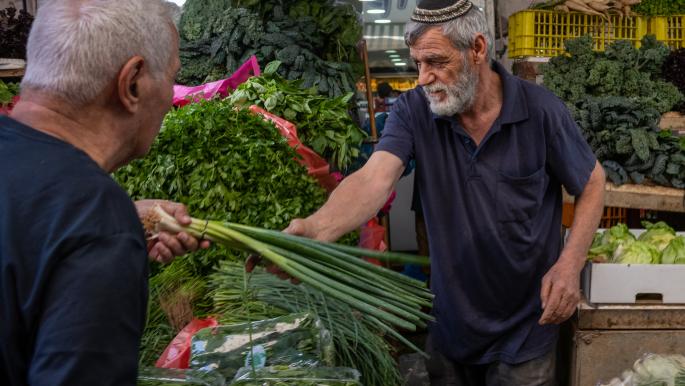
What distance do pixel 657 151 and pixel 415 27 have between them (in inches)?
117

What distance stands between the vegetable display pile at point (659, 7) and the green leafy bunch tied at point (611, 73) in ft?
0.82

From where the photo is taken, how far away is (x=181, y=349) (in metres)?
2.37

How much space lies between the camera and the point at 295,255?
73.6 inches

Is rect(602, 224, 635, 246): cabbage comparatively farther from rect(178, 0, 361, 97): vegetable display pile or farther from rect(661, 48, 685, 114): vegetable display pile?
rect(661, 48, 685, 114): vegetable display pile

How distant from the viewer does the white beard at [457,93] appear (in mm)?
2744

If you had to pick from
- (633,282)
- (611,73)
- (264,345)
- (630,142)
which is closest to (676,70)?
(611,73)

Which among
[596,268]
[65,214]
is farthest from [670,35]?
[65,214]

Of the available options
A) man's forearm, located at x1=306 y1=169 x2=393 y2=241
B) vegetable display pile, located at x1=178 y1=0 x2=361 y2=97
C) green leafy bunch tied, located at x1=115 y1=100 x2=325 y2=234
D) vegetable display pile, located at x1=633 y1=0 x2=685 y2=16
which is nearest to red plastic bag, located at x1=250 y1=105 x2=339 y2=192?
green leafy bunch tied, located at x1=115 y1=100 x2=325 y2=234

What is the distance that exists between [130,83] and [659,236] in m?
3.17

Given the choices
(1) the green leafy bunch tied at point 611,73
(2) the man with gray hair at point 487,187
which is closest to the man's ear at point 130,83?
(2) the man with gray hair at point 487,187

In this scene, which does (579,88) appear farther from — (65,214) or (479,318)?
(65,214)

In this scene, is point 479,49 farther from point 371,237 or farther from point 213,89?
point 213,89

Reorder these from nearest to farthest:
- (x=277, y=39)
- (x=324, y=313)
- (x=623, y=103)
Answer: (x=324, y=313), (x=277, y=39), (x=623, y=103)

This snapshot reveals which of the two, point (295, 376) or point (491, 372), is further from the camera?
point (491, 372)
